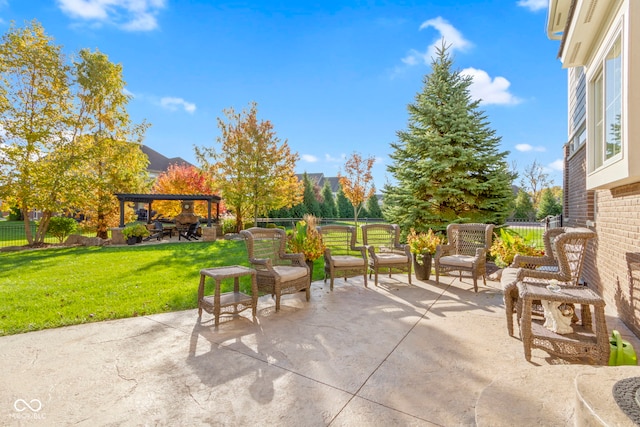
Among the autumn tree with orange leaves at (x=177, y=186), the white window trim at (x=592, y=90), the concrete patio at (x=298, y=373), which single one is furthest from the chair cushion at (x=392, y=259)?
the autumn tree with orange leaves at (x=177, y=186)

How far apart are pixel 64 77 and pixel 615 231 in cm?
1624

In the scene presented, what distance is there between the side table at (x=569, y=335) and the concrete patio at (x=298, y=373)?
0.20 metres

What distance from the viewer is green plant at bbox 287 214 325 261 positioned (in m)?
5.14

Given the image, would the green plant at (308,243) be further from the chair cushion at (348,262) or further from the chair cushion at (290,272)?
the chair cushion at (290,272)

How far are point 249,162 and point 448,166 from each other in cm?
967

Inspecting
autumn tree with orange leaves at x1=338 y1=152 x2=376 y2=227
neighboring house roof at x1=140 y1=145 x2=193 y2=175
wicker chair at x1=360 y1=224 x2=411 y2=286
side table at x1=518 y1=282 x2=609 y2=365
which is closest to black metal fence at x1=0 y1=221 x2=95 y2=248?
wicker chair at x1=360 y1=224 x2=411 y2=286

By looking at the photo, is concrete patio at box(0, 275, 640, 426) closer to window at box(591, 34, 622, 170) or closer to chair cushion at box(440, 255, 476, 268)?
chair cushion at box(440, 255, 476, 268)

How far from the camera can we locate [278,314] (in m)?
3.95

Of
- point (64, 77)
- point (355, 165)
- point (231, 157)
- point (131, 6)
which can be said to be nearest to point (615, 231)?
point (131, 6)

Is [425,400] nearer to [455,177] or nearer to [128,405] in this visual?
[128,405]

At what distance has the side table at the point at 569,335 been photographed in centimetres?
234

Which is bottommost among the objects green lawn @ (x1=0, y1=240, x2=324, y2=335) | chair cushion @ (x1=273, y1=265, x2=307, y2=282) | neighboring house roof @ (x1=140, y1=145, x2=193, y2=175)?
green lawn @ (x1=0, y1=240, x2=324, y2=335)

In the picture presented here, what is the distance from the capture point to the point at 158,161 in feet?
114

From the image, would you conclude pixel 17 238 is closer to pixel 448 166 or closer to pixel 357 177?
pixel 448 166
